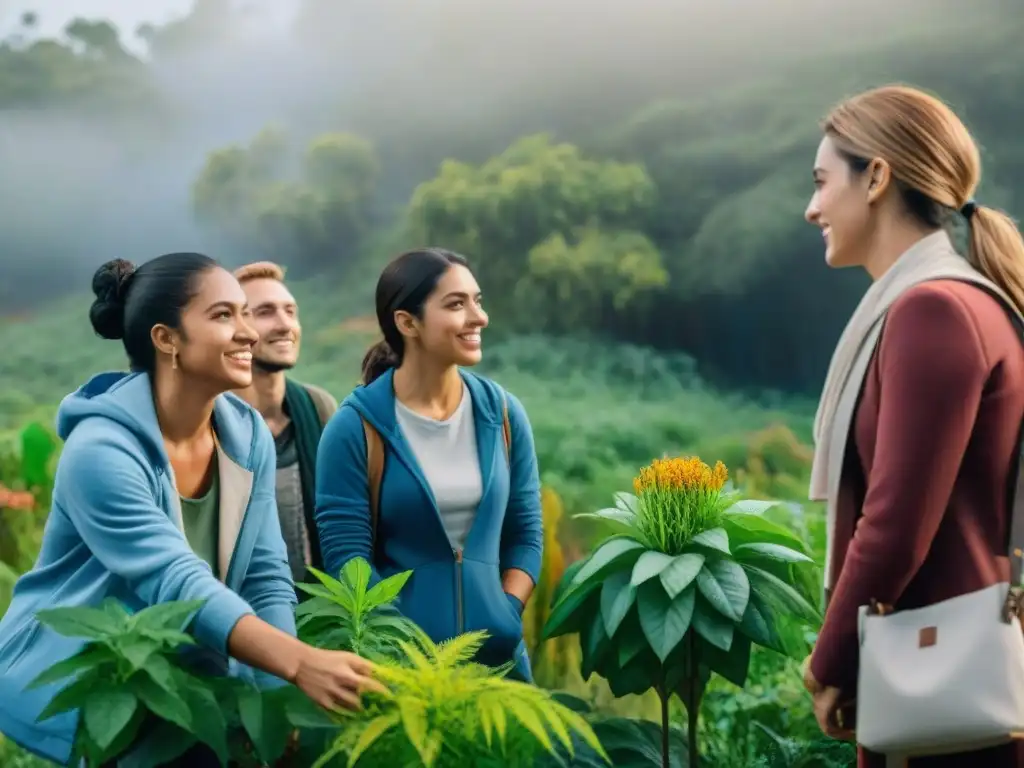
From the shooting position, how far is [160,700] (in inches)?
71.9

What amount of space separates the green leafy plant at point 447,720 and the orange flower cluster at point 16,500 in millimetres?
4031

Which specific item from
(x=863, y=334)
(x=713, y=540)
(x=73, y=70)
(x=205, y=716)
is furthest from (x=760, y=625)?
(x=73, y=70)

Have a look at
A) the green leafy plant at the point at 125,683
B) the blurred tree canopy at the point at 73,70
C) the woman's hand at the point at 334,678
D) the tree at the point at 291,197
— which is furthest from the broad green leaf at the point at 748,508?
the blurred tree canopy at the point at 73,70

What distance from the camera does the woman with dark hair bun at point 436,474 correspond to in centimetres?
269

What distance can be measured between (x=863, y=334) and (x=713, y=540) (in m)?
0.77

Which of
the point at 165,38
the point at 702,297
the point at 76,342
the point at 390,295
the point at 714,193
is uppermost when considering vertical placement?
the point at 165,38

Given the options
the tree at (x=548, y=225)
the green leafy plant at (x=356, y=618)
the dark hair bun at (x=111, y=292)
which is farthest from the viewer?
the tree at (x=548, y=225)

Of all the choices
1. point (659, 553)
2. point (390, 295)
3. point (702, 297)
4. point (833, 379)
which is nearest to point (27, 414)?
point (702, 297)

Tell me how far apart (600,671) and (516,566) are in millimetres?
325

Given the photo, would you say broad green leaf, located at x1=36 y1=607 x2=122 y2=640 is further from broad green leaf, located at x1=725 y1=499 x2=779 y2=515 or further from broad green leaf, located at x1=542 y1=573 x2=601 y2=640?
broad green leaf, located at x1=725 y1=499 x2=779 y2=515

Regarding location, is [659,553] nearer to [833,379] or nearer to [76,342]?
[833,379]

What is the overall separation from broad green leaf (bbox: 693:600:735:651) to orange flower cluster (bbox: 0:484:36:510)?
3.90 m

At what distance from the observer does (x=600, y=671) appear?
108 inches

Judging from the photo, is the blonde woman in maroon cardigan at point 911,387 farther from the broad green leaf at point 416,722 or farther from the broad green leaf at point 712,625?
the broad green leaf at point 416,722
